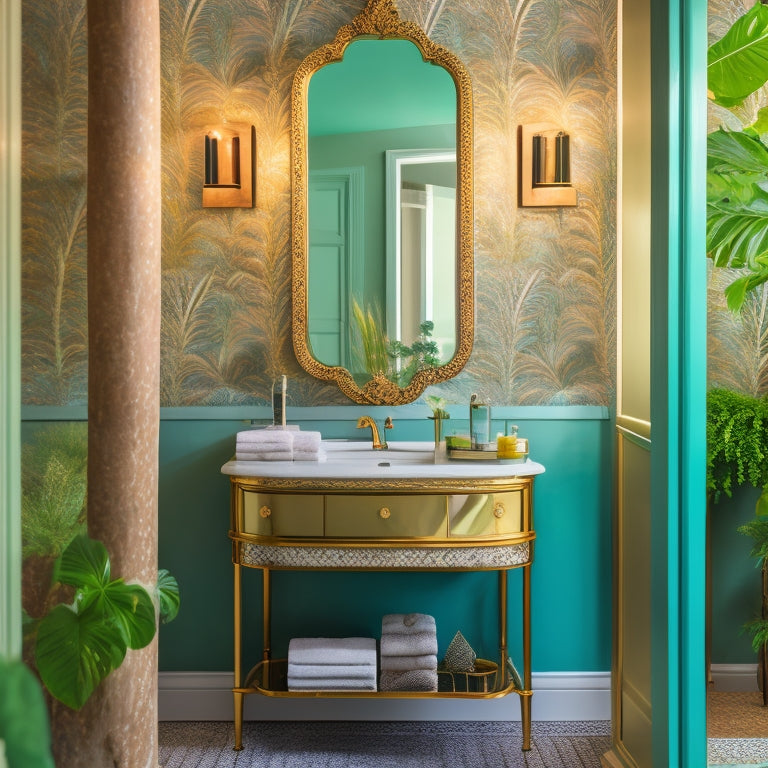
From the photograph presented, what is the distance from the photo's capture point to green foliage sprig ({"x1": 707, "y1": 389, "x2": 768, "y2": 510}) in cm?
196

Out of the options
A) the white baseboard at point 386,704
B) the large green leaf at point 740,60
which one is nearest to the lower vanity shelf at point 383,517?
the white baseboard at point 386,704

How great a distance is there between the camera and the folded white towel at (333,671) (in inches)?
95.0

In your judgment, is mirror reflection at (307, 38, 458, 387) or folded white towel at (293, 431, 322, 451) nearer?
folded white towel at (293, 431, 322, 451)

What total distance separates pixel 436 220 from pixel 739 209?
1.16 m

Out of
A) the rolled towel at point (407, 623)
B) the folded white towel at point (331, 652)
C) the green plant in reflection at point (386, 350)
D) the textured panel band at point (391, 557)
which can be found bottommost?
the folded white towel at point (331, 652)

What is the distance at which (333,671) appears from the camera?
2.42 meters

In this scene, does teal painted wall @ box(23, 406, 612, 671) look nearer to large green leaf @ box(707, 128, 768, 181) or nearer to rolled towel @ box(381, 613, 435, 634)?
rolled towel @ box(381, 613, 435, 634)

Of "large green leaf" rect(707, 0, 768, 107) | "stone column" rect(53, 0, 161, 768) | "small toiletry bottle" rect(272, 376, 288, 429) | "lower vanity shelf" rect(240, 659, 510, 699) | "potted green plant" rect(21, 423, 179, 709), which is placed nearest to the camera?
"potted green plant" rect(21, 423, 179, 709)

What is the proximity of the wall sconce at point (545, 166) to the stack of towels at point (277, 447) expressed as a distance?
3.83 ft

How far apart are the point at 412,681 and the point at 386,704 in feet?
1.29

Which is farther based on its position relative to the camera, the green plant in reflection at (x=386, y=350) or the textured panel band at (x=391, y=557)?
the green plant in reflection at (x=386, y=350)

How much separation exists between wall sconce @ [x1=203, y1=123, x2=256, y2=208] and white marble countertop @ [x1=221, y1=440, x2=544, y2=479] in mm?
955

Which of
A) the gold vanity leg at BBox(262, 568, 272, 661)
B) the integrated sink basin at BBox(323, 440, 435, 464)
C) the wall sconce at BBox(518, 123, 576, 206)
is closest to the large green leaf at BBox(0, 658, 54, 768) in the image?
the integrated sink basin at BBox(323, 440, 435, 464)

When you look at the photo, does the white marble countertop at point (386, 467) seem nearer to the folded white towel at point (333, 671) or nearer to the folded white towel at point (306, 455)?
the folded white towel at point (306, 455)
